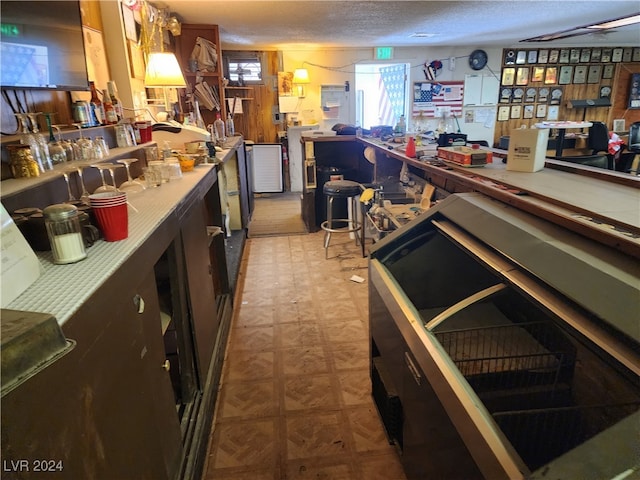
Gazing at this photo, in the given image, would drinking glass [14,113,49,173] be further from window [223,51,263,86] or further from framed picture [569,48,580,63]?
framed picture [569,48,580,63]

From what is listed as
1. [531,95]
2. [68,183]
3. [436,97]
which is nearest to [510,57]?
[531,95]

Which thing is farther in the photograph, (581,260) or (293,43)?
(293,43)

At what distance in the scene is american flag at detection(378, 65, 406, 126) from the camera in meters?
7.42

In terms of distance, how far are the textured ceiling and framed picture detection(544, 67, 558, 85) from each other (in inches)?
37.3

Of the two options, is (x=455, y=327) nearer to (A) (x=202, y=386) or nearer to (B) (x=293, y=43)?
(A) (x=202, y=386)

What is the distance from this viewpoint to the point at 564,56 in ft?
24.3

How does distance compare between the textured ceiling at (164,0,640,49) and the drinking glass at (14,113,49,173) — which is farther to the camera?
the textured ceiling at (164,0,640,49)

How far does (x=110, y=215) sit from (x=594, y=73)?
9252mm

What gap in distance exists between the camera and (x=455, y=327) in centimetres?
151

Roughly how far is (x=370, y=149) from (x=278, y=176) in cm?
Result: 341

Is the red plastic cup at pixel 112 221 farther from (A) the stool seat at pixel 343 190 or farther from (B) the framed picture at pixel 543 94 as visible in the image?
(B) the framed picture at pixel 543 94

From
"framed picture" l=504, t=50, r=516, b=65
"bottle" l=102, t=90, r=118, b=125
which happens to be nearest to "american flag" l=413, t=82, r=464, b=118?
"framed picture" l=504, t=50, r=516, b=65

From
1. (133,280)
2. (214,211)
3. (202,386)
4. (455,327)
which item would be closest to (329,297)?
(214,211)

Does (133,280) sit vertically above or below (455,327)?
above
